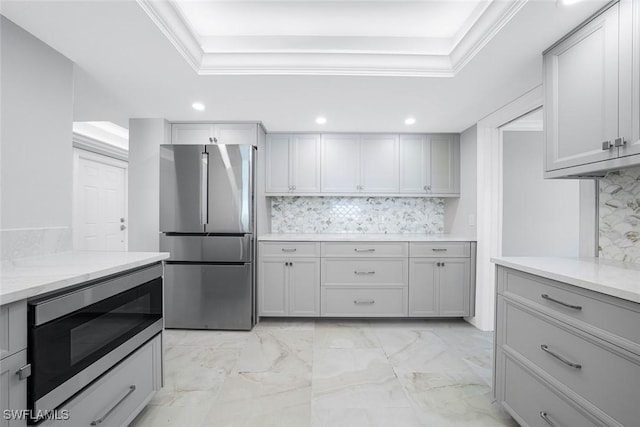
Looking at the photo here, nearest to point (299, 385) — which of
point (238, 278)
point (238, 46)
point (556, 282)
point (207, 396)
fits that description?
point (207, 396)

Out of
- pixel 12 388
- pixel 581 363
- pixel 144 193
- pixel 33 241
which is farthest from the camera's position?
pixel 144 193

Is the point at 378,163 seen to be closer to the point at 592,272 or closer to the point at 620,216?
the point at 620,216

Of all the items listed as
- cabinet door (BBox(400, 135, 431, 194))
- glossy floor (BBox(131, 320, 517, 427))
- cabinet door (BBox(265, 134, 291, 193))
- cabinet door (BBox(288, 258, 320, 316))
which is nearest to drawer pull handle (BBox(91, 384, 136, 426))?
glossy floor (BBox(131, 320, 517, 427))

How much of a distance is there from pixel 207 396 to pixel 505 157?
366cm

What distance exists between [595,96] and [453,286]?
205 centimetres

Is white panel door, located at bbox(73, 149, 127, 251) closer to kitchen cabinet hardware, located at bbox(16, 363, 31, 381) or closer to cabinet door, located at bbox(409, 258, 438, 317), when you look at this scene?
kitchen cabinet hardware, located at bbox(16, 363, 31, 381)

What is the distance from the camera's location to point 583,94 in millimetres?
1427

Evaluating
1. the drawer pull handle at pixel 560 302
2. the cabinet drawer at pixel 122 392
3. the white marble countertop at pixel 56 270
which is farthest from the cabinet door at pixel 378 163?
the cabinet drawer at pixel 122 392

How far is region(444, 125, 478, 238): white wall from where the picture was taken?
293cm

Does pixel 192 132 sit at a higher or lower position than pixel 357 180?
higher

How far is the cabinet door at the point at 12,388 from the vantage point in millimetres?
847

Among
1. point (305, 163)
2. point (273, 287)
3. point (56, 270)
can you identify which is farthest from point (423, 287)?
point (56, 270)

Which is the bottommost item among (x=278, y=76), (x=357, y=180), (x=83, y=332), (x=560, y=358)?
(x=560, y=358)

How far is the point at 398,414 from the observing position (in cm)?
164
